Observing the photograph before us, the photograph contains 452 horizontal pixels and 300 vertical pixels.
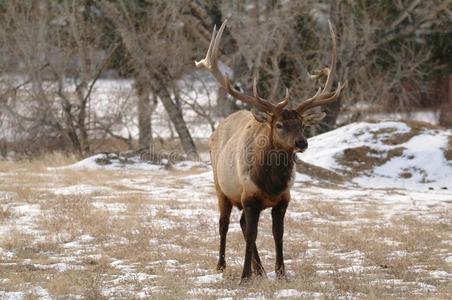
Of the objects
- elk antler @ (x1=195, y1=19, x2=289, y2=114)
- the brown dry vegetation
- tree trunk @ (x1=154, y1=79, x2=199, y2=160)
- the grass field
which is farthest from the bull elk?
tree trunk @ (x1=154, y1=79, x2=199, y2=160)

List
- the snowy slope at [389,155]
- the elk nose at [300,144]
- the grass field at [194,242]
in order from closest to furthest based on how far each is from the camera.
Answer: the grass field at [194,242] < the elk nose at [300,144] < the snowy slope at [389,155]

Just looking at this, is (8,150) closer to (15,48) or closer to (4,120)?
(4,120)

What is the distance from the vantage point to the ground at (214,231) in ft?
24.9

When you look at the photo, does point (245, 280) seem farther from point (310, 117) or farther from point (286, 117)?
point (310, 117)

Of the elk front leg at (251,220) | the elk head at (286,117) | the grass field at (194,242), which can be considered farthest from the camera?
the elk front leg at (251,220)

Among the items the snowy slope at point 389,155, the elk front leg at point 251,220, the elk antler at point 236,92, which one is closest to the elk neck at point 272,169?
the elk front leg at point 251,220

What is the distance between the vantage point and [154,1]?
23.8 metres

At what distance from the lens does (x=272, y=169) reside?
25.8ft

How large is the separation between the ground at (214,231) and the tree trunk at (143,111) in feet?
18.7

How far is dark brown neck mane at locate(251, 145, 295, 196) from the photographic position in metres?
7.86

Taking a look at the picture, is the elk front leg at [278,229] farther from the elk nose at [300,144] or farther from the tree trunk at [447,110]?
the tree trunk at [447,110]

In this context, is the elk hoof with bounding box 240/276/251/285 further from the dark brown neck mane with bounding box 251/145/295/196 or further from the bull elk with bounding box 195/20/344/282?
the dark brown neck mane with bounding box 251/145/295/196

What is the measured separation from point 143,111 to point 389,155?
9226mm

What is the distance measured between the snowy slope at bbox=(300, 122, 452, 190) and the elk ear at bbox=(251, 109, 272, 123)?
8.92m
